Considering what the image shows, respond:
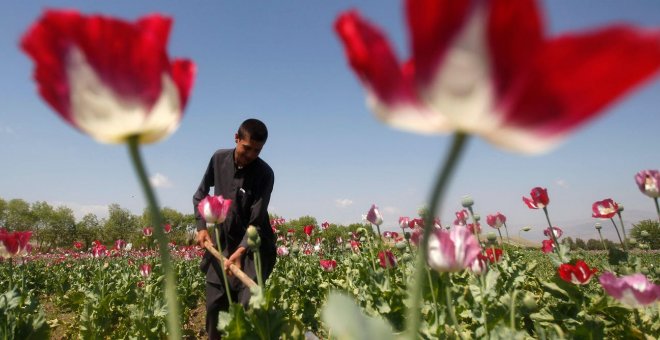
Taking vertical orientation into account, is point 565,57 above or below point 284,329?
above

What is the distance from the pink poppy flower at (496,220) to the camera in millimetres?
5977

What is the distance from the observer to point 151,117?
0.55 meters

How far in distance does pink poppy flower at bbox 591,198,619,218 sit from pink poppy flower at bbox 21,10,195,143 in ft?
14.9

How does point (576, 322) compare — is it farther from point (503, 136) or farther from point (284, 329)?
point (503, 136)

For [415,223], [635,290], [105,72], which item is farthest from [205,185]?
[105,72]

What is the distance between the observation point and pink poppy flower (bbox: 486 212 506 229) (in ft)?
19.6

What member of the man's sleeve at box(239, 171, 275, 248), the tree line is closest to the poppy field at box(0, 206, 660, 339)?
the man's sleeve at box(239, 171, 275, 248)

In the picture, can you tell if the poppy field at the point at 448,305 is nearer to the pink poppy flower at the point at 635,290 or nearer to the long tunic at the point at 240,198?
the pink poppy flower at the point at 635,290

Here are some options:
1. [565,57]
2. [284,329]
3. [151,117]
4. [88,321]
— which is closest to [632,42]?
[565,57]

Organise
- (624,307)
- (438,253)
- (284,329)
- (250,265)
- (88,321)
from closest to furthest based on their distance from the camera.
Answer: (438,253), (284,329), (624,307), (250,265), (88,321)

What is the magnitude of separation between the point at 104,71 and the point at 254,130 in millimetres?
3242

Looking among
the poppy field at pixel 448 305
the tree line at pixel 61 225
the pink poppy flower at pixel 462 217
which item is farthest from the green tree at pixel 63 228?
the pink poppy flower at pixel 462 217

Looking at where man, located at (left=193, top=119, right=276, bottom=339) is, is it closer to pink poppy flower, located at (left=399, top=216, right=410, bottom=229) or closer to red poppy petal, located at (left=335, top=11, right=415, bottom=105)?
pink poppy flower, located at (left=399, top=216, right=410, bottom=229)

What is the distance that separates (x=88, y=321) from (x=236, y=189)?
2331 millimetres
